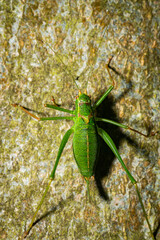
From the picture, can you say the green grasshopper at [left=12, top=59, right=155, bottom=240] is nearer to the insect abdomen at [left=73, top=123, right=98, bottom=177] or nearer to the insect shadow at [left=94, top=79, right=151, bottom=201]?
the insect abdomen at [left=73, top=123, right=98, bottom=177]

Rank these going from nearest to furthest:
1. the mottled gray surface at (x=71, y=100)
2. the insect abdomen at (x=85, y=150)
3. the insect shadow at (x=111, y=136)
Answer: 1. the insect abdomen at (x=85, y=150)
2. the mottled gray surface at (x=71, y=100)
3. the insect shadow at (x=111, y=136)

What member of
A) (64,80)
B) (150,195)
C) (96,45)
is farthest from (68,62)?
(150,195)

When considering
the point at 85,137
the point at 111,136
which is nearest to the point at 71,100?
the point at 85,137

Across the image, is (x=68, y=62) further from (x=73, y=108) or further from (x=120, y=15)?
(x=120, y=15)

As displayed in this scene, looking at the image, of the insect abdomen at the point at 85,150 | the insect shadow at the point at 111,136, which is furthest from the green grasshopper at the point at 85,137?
the insect shadow at the point at 111,136

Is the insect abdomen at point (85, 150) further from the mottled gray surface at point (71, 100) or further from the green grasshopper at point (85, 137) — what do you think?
the mottled gray surface at point (71, 100)

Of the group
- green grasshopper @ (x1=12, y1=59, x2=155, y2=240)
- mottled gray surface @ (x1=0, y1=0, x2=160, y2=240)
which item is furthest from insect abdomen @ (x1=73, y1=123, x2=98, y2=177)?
mottled gray surface @ (x1=0, y1=0, x2=160, y2=240)

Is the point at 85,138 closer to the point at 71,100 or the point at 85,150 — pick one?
the point at 85,150

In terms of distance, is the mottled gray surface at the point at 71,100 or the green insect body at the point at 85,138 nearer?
the green insect body at the point at 85,138
